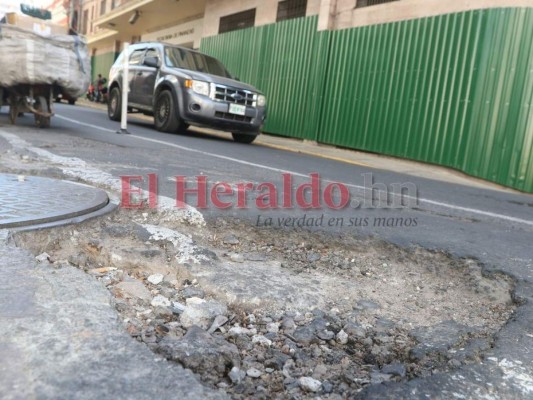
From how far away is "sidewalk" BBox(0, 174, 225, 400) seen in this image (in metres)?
1.25

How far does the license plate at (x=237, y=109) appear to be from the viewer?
9469 mm

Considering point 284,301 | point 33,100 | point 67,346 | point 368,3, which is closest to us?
point 67,346

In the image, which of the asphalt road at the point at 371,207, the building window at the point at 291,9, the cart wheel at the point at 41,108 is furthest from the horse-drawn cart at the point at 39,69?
the building window at the point at 291,9

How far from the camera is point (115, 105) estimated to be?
464 inches

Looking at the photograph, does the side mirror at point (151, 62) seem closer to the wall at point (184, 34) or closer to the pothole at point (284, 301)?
the pothole at point (284, 301)

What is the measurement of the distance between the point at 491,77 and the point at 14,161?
6987mm

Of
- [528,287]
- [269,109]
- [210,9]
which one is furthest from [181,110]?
[210,9]

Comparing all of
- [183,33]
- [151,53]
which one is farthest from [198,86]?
[183,33]

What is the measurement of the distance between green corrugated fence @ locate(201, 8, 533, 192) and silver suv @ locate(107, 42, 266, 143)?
2351 mm

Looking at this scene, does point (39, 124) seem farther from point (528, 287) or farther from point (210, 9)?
point (210, 9)

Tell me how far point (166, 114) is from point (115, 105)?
8.45 ft

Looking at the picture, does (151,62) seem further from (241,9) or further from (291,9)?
(241,9)

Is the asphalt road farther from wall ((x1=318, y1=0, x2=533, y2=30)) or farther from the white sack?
wall ((x1=318, y1=0, x2=533, y2=30))

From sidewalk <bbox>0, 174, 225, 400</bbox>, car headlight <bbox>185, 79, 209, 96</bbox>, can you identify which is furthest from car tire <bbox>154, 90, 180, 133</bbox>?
sidewalk <bbox>0, 174, 225, 400</bbox>
